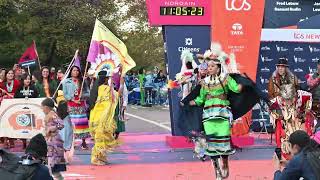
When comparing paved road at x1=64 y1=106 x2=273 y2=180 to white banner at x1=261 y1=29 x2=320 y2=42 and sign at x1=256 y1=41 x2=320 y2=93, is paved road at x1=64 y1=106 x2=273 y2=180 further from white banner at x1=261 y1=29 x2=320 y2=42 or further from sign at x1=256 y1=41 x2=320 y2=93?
white banner at x1=261 y1=29 x2=320 y2=42

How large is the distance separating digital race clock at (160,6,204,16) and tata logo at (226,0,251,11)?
55 cm

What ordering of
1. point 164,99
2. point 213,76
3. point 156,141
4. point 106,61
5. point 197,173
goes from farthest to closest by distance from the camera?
point 164,99 → point 156,141 → point 106,61 → point 197,173 → point 213,76

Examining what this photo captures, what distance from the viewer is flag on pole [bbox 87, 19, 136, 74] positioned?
11828 mm

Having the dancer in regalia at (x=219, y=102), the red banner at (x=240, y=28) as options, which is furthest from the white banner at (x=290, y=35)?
the dancer in regalia at (x=219, y=102)

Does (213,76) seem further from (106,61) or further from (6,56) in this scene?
(6,56)

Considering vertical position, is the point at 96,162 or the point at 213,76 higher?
the point at 213,76

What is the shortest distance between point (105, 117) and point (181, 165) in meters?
1.49

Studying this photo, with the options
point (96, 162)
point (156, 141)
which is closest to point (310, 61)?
point (156, 141)

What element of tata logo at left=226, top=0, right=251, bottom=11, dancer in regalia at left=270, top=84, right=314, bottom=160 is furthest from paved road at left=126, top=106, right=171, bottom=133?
dancer in regalia at left=270, top=84, right=314, bottom=160

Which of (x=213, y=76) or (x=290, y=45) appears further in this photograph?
(x=290, y=45)

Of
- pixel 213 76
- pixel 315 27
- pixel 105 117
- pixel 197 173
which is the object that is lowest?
pixel 197 173

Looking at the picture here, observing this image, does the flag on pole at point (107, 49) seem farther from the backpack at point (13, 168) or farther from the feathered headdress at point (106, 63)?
the backpack at point (13, 168)

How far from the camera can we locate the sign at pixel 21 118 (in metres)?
12.2

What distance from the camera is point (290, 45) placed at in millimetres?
14102
